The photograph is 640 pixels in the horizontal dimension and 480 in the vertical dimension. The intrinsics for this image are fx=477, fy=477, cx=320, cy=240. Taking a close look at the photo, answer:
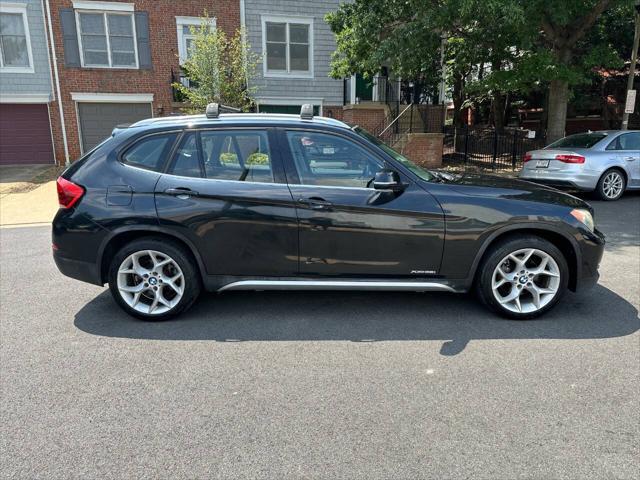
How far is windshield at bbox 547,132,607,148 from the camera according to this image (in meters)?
10.3

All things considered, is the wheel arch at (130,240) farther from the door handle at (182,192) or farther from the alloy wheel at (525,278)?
the alloy wheel at (525,278)

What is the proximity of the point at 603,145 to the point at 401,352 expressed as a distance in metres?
8.91

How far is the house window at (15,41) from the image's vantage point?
1609 centimetres

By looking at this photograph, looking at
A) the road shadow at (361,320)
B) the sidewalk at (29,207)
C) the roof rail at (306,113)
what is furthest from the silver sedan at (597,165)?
the sidewalk at (29,207)

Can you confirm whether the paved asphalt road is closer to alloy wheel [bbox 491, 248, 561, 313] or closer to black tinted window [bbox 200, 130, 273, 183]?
alloy wheel [bbox 491, 248, 561, 313]

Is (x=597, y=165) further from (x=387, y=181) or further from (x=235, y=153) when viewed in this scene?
(x=235, y=153)

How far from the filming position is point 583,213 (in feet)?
13.8

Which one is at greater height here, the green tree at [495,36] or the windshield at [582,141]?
the green tree at [495,36]

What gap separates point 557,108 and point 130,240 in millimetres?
13720

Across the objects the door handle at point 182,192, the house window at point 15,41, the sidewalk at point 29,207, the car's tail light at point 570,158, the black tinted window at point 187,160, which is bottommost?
the sidewalk at point 29,207

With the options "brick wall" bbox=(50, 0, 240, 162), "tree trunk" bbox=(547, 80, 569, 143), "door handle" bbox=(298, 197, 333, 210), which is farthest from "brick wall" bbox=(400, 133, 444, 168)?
"door handle" bbox=(298, 197, 333, 210)

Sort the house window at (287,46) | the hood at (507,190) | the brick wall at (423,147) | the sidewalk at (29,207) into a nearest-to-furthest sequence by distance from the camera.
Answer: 1. the hood at (507,190)
2. the sidewalk at (29,207)
3. the brick wall at (423,147)
4. the house window at (287,46)

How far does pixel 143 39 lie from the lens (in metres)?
16.6

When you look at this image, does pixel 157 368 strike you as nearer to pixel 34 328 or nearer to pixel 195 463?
pixel 195 463
